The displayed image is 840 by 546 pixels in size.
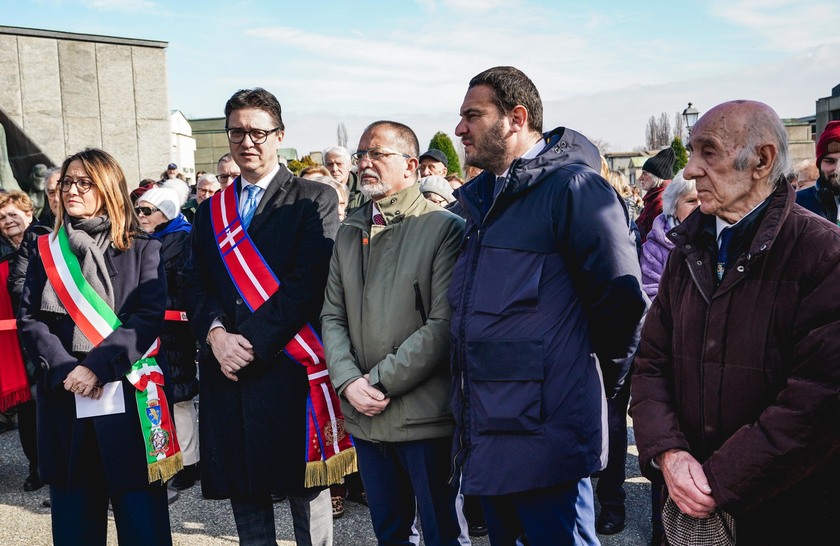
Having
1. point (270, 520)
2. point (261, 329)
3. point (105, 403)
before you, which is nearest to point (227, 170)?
point (105, 403)

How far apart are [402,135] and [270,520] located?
1796 millimetres

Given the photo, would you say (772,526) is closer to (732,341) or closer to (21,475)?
(732,341)

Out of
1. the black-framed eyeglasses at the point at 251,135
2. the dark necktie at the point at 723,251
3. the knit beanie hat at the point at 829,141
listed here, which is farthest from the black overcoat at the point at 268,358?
the knit beanie hat at the point at 829,141

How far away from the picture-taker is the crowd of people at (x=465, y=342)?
1.91 m

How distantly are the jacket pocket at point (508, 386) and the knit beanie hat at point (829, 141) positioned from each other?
2.77m

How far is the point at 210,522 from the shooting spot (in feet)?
13.8

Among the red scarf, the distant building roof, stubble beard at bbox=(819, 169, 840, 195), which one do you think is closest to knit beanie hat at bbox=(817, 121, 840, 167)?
stubble beard at bbox=(819, 169, 840, 195)

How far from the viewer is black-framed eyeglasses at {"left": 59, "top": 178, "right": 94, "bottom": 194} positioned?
129 inches

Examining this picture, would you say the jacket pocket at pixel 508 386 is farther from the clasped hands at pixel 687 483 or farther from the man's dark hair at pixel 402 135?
the man's dark hair at pixel 402 135

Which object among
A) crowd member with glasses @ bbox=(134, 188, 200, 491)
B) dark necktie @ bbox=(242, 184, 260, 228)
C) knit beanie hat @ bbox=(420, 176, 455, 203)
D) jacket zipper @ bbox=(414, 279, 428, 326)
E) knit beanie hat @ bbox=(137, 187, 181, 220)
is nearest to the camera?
jacket zipper @ bbox=(414, 279, 428, 326)

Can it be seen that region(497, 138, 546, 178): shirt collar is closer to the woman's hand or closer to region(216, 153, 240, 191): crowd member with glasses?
the woman's hand

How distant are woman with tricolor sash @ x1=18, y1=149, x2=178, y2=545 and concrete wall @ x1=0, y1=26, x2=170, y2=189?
8452 mm

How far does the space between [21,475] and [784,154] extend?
531 centimetres

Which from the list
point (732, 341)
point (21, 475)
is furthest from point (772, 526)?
point (21, 475)
